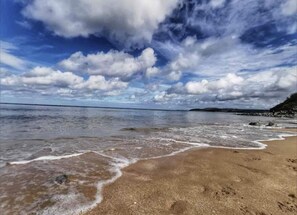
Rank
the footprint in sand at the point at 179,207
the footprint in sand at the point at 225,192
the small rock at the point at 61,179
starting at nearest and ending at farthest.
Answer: the footprint in sand at the point at 179,207, the footprint in sand at the point at 225,192, the small rock at the point at 61,179

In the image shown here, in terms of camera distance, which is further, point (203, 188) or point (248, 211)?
point (203, 188)

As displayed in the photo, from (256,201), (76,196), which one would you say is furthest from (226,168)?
(76,196)

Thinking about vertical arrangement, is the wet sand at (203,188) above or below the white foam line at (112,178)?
above

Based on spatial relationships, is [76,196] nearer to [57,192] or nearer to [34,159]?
[57,192]

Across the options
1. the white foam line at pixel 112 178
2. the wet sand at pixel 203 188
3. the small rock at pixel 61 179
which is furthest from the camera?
the small rock at pixel 61 179

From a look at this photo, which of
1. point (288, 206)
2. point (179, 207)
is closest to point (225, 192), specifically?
point (288, 206)

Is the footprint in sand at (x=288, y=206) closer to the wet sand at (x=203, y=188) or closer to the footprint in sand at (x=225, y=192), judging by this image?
the wet sand at (x=203, y=188)

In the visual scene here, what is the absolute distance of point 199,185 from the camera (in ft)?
28.6

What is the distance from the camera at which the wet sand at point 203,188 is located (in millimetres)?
6746

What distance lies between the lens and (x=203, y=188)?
27.6 ft

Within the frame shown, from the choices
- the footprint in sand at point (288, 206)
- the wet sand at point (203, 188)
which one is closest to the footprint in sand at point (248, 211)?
the wet sand at point (203, 188)

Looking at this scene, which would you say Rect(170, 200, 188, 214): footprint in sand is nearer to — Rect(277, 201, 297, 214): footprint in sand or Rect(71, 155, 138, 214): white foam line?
Rect(71, 155, 138, 214): white foam line

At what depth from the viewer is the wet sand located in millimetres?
6746

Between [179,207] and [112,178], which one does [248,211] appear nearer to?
[179,207]
